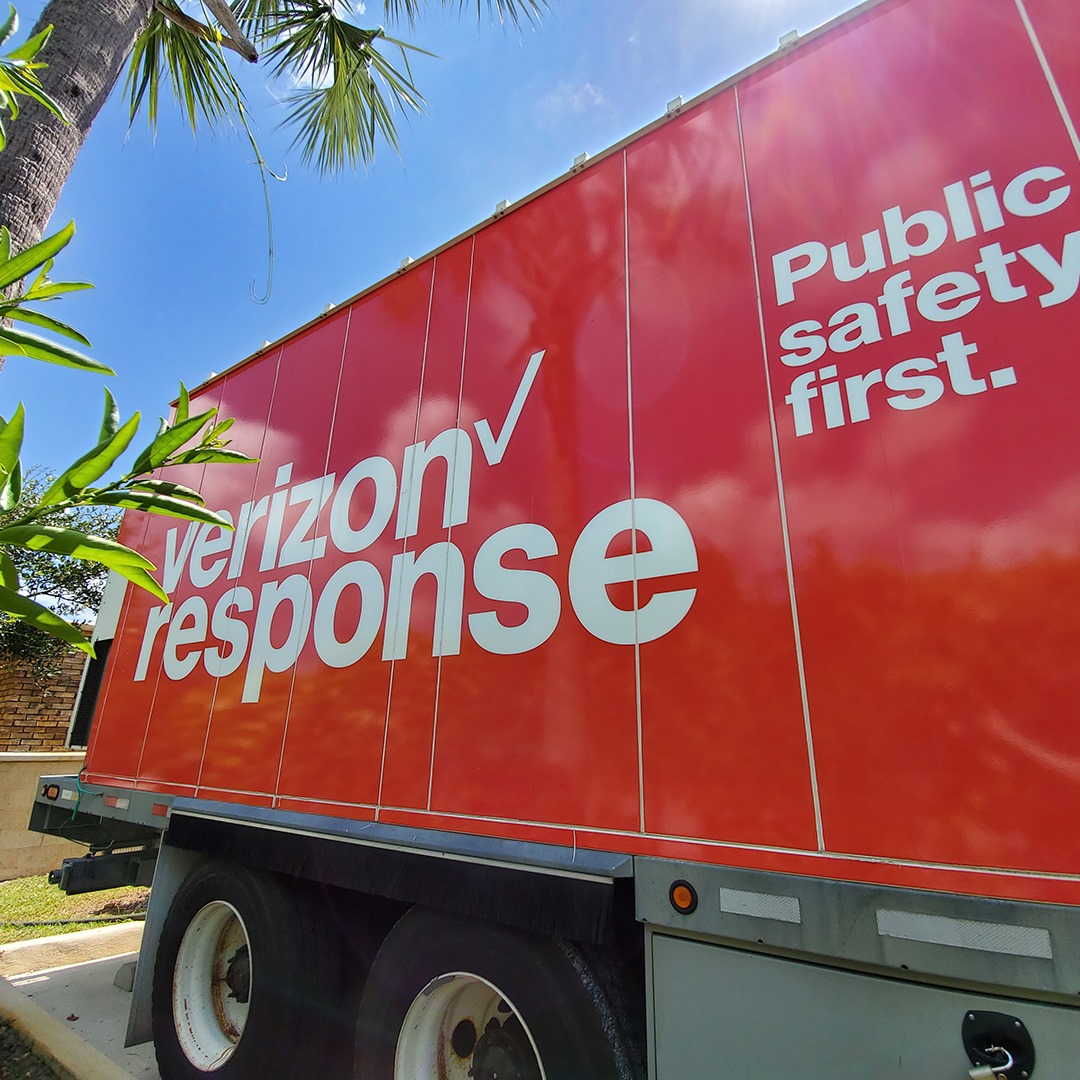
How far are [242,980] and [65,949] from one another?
2.96m

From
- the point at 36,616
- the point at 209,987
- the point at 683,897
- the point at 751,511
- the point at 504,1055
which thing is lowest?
the point at 209,987

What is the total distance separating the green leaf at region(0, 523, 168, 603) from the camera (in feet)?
3.12

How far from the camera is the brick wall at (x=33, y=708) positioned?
8.61 m

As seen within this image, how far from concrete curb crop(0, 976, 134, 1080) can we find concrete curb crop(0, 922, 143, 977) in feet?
3.32

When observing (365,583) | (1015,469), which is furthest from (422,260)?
(1015,469)

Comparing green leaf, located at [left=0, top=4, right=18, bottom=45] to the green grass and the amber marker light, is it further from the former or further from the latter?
the green grass

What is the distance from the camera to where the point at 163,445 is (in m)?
1.06

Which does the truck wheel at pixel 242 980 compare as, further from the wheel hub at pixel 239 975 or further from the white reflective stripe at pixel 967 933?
the white reflective stripe at pixel 967 933

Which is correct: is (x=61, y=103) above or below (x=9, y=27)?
above

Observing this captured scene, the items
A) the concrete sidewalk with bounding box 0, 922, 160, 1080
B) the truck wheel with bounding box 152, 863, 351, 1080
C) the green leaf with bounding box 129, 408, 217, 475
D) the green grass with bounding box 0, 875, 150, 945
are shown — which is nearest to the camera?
the green leaf with bounding box 129, 408, 217, 475

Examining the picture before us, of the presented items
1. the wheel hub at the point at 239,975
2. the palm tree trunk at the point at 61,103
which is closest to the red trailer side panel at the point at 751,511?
the wheel hub at the point at 239,975

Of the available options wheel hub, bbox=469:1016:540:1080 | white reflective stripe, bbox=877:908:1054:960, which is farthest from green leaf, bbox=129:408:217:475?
wheel hub, bbox=469:1016:540:1080

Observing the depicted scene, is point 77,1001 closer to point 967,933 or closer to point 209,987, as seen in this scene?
point 209,987

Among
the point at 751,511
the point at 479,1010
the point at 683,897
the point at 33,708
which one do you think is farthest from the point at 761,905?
the point at 33,708
